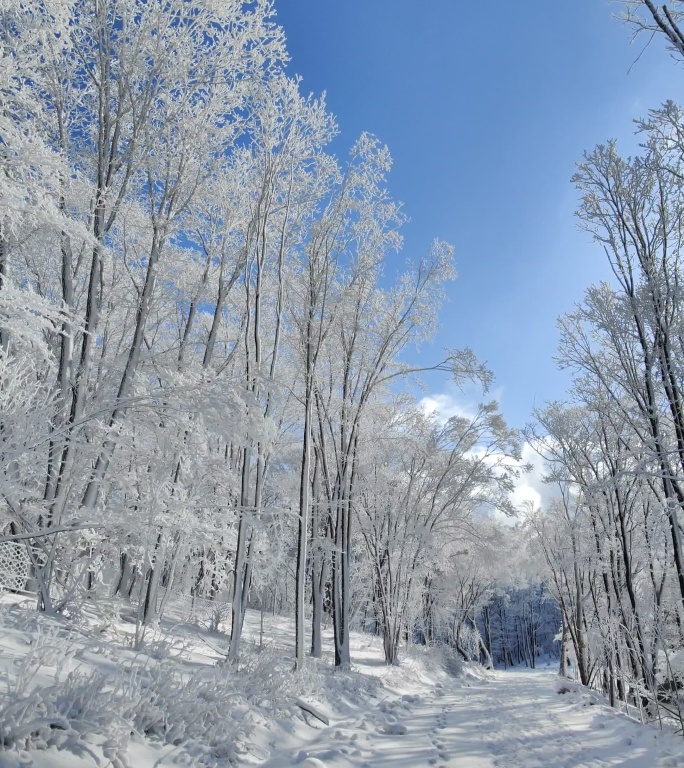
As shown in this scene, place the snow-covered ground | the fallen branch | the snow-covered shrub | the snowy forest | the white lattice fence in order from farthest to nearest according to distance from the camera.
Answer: the snow-covered shrub → the white lattice fence → the fallen branch → the snowy forest → the snow-covered ground

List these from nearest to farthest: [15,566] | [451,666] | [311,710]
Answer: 1. [311,710]
2. [15,566]
3. [451,666]

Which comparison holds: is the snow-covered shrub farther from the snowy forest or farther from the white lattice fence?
the white lattice fence

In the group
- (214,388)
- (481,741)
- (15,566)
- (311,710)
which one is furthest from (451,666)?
(214,388)

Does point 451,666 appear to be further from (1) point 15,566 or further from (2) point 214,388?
(2) point 214,388

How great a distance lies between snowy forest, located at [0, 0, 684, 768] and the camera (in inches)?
148

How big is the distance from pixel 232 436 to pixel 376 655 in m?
13.0

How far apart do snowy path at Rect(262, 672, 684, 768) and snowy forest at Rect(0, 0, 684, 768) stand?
64 cm

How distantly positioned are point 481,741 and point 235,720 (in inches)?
117

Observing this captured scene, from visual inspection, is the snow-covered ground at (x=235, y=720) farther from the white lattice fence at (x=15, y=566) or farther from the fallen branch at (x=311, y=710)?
the white lattice fence at (x=15, y=566)

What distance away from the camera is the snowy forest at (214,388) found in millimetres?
3756

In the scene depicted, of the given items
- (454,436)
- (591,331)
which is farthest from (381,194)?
(454,436)

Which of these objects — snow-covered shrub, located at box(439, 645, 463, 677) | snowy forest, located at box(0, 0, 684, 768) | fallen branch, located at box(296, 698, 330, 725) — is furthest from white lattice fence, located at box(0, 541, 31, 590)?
snow-covered shrub, located at box(439, 645, 463, 677)

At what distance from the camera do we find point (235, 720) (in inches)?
150

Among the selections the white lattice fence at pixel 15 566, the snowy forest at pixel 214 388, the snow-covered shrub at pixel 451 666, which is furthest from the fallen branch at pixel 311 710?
the snow-covered shrub at pixel 451 666
